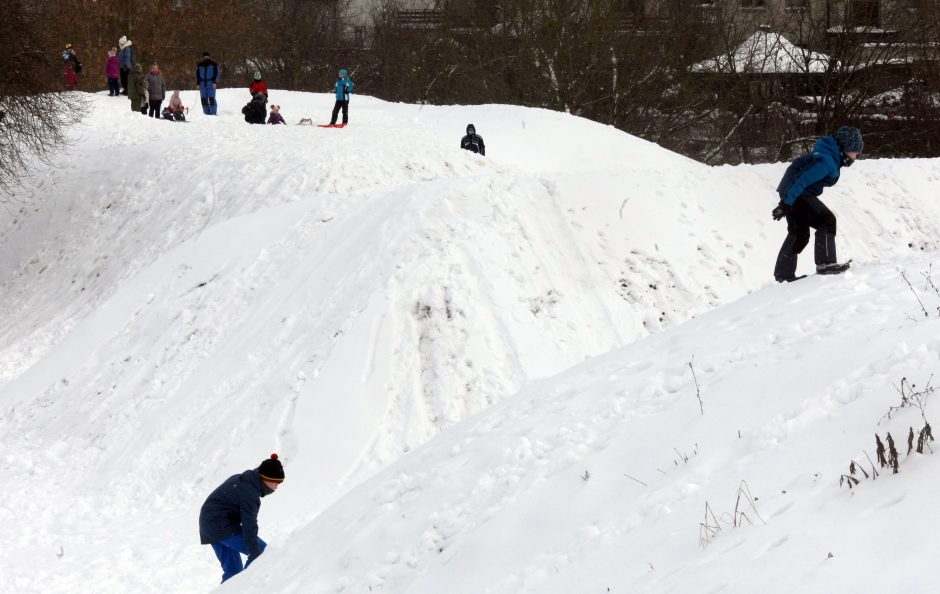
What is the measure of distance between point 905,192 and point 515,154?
8.02 metres

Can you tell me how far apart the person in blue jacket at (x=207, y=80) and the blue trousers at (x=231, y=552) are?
795 inches

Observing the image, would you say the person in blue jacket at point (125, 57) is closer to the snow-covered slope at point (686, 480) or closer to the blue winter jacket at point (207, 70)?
the blue winter jacket at point (207, 70)

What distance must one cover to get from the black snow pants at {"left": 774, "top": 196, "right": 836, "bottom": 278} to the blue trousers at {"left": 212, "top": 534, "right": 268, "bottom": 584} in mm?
5032

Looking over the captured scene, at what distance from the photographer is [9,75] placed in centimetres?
2083

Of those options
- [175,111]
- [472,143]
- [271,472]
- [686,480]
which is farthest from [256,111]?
[686,480]

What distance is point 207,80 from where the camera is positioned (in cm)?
2639

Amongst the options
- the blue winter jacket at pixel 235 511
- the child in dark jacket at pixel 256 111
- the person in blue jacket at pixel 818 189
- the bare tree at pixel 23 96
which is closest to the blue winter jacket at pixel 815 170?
the person in blue jacket at pixel 818 189

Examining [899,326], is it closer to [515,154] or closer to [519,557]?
[519,557]

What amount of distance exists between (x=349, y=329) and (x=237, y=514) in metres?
4.62

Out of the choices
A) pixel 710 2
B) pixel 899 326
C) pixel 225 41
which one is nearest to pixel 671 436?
pixel 899 326

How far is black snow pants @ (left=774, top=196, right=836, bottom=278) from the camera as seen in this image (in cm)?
888

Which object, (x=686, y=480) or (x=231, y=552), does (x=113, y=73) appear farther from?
(x=686, y=480)

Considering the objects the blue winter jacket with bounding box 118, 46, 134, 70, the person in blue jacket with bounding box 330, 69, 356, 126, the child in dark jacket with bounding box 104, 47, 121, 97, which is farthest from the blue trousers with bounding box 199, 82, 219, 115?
the person in blue jacket with bounding box 330, 69, 356, 126

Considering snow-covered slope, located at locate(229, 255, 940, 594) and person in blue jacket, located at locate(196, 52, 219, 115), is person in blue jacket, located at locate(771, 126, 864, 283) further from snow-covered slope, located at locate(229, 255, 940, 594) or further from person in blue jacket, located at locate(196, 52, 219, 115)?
person in blue jacket, located at locate(196, 52, 219, 115)
